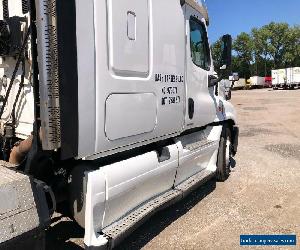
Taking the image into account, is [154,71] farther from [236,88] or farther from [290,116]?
[236,88]

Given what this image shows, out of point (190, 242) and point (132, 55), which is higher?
point (132, 55)

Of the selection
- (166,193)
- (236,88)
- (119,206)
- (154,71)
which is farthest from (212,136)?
(236,88)

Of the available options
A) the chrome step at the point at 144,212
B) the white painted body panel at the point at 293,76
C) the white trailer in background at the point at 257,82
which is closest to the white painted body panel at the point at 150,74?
the chrome step at the point at 144,212

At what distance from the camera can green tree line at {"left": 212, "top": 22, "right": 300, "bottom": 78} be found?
293 feet

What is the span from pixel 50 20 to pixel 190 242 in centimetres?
292

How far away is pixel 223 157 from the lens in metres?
6.83

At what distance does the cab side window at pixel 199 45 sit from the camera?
5.27m

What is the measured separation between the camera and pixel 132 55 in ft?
12.4

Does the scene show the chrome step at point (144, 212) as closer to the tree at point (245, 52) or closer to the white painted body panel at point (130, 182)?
the white painted body panel at point (130, 182)

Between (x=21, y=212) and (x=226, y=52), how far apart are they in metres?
3.91

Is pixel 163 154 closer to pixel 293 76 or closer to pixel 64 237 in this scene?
pixel 64 237

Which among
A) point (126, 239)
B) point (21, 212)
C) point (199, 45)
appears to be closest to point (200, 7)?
point (199, 45)

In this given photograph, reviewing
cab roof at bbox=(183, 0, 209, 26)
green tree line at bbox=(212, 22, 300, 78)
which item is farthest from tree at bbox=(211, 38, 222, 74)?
green tree line at bbox=(212, 22, 300, 78)

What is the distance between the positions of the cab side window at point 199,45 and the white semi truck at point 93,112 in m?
0.10
